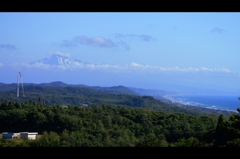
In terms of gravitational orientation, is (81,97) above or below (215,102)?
above

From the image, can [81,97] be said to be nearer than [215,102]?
No

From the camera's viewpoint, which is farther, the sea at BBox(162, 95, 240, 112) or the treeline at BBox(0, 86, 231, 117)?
the treeline at BBox(0, 86, 231, 117)

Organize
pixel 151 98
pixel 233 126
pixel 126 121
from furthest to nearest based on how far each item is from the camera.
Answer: pixel 151 98 < pixel 126 121 < pixel 233 126

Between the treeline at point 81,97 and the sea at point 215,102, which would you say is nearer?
the sea at point 215,102
